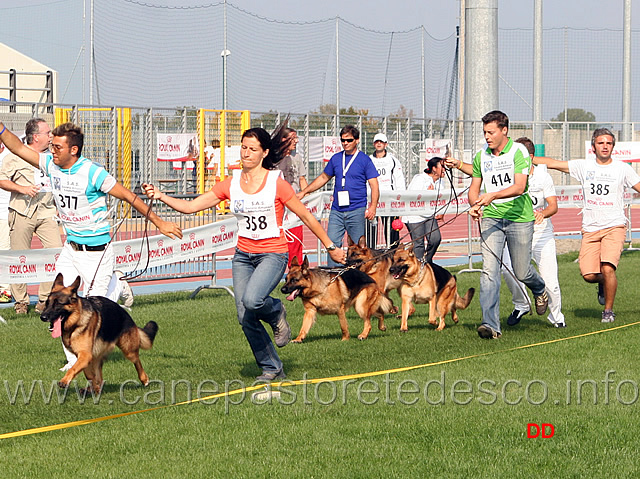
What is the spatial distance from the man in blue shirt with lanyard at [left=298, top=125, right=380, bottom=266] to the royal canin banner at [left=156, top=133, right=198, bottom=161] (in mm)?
10680

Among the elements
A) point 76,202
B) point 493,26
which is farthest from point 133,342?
point 493,26

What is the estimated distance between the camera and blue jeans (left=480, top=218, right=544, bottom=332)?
952 centimetres

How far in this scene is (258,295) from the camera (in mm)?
7078

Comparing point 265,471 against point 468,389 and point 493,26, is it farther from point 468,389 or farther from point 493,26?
point 493,26

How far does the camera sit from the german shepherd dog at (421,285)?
1036cm

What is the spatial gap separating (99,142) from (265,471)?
1659 centimetres

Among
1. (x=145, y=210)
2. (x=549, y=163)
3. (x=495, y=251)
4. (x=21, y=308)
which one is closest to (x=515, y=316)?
(x=495, y=251)

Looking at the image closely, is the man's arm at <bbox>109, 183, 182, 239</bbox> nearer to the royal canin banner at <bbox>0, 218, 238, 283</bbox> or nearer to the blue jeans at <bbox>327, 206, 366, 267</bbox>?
the royal canin banner at <bbox>0, 218, 238, 283</bbox>

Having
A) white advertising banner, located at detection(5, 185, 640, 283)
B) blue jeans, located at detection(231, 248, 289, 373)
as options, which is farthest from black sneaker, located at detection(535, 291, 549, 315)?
blue jeans, located at detection(231, 248, 289, 373)

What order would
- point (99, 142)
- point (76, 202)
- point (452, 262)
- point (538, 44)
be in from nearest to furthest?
point (76, 202) → point (452, 262) → point (99, 142) → point (538, 44)

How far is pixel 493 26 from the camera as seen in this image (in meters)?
18.5

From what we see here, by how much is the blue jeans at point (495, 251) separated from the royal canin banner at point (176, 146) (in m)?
13.5

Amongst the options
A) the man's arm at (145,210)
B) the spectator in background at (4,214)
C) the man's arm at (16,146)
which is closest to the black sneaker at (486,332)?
the man's arm at (145,210)

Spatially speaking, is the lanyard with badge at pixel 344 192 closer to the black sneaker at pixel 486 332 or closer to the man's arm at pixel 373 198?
the man's arm at pixel 373 198
